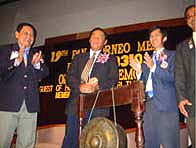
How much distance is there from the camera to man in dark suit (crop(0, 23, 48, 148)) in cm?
205

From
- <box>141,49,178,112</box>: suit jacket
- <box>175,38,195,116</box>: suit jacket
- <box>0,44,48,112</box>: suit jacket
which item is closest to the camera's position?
<box>175,38,195,116</box>: suit jacket

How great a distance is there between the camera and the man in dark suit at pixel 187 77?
5.98ft

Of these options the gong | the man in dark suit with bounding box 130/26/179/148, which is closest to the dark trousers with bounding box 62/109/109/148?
the gong

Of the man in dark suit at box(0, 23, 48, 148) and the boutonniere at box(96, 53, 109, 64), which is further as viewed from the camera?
the boutonniere at box(96, 53, 109, 64)

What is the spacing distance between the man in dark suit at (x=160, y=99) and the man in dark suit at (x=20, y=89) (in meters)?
0.82

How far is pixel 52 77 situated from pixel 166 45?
157 cm

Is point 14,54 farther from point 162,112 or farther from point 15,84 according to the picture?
point 162,112

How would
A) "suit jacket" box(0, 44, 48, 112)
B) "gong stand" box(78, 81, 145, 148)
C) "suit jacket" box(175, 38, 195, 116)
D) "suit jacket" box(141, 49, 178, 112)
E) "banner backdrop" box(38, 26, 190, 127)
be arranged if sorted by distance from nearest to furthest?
1. "gong stand" box(78, 81, 145, 148)
2. "suit jacket" box(175, 38, 195, 116)
3. "suit jacket" box(141, 49, 178, 112)
4. "suit jacket" box(0, 44, 48, 112)
5. "banner backdrop" box(38, 26, 190, 127)

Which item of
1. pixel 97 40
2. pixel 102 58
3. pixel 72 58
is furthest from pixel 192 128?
pixel 72 58

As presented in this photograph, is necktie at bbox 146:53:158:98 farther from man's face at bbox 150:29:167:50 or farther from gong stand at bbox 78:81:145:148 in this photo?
gong stand at bbox 78:81:145:148

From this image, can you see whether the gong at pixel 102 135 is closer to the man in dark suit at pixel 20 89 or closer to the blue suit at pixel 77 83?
the blue suit at pixel 77 83

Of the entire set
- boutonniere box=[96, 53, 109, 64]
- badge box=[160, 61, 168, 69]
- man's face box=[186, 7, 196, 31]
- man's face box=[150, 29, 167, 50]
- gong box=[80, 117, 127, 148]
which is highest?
man's face box=[186, 7, 196, 31]

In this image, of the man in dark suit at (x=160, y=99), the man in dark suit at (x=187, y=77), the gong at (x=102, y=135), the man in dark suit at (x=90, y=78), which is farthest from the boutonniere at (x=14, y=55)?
the man in dark suit at (x=187, y=77)

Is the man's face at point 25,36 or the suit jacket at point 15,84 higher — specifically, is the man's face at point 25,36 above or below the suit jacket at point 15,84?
above
